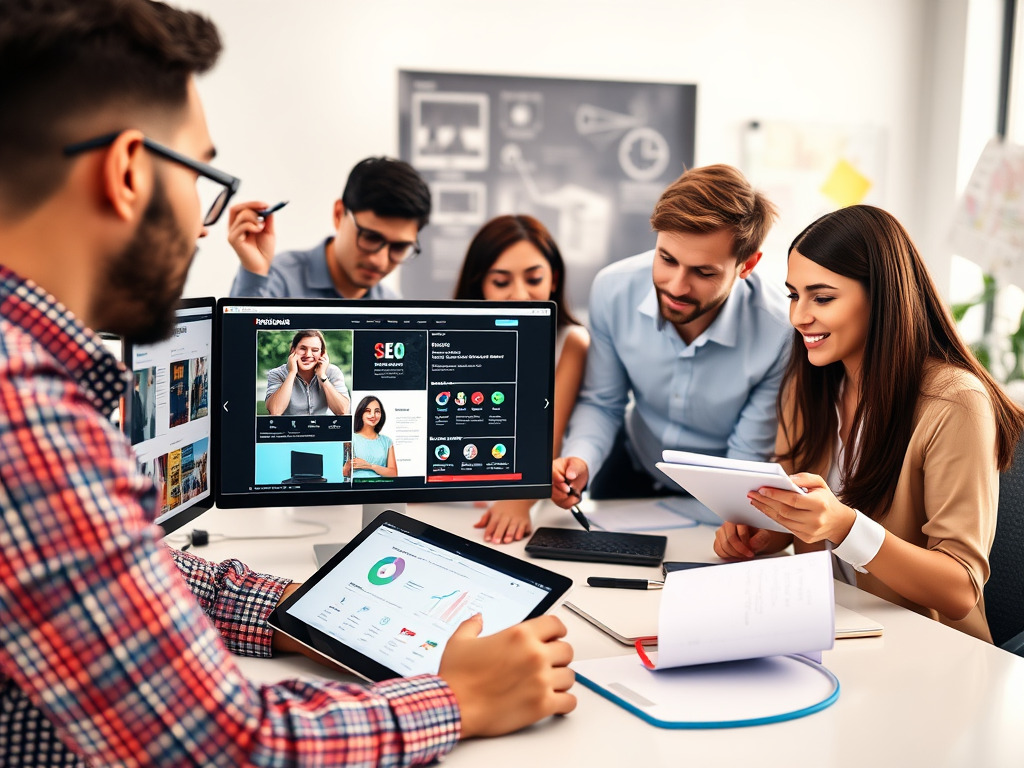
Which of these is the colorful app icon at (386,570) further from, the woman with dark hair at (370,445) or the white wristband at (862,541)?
the white wristband at (862,541)

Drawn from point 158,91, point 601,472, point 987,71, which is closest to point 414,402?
point 158,91

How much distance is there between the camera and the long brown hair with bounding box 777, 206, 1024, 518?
1.52m

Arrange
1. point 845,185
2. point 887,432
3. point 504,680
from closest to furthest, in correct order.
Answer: point 504,680, point 887,432, point 845,185

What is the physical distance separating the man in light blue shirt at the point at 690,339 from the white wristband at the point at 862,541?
21.6 inches

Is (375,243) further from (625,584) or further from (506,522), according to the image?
(625,584)

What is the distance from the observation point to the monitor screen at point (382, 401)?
1.39m

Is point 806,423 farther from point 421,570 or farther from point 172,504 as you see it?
point 172,504

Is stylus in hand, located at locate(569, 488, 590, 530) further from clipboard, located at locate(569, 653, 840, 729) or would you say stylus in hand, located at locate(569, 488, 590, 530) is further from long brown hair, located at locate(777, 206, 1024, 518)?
clipboard, located at locate(569, 653, 840, 729)

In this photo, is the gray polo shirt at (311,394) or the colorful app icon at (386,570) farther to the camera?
the gray polo shirt at (311,394)

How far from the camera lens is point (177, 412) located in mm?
1294

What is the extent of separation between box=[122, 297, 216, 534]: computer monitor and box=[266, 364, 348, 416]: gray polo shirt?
122mm

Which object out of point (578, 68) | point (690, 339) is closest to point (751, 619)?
point (690, 339)

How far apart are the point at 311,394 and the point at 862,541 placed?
2.83 feet

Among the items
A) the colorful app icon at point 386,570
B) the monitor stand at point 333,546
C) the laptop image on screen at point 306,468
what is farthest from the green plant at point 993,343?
the colorful app icon at point 386,570
